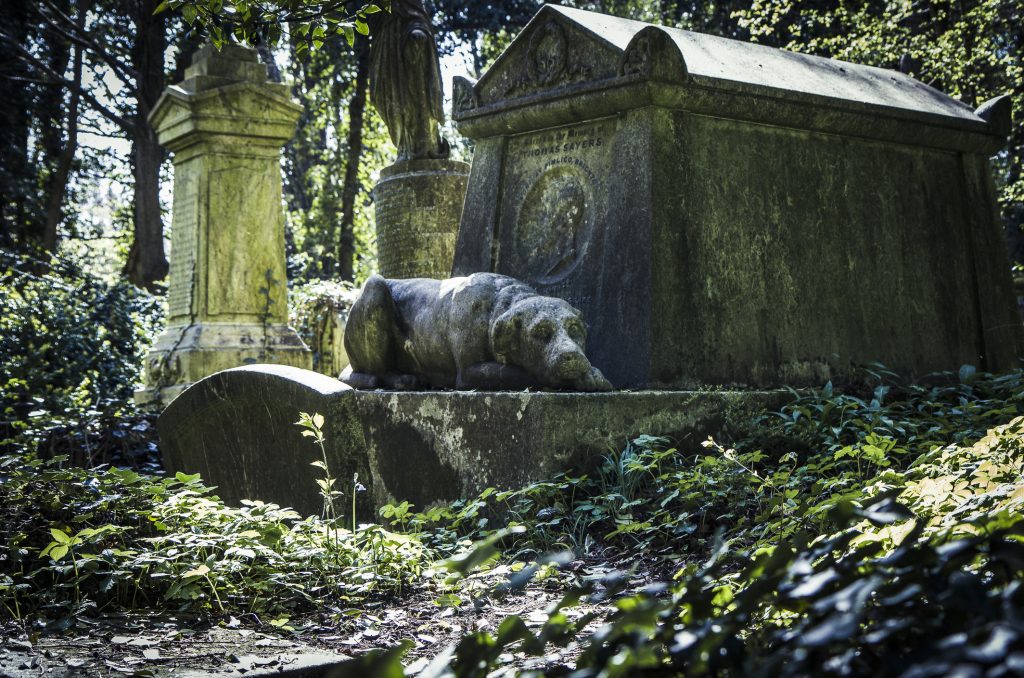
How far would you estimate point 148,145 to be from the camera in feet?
65.1

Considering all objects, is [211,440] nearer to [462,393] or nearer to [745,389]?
[462,393]

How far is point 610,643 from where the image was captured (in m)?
1.66

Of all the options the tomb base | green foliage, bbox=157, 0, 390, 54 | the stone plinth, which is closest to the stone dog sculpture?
the stone plinth

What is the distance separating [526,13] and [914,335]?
Answer: 1944 cm

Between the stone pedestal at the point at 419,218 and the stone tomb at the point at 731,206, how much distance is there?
5.86 m

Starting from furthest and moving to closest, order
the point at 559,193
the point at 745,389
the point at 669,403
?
the point at 559,193
the point at 745,389
the point at 669,403

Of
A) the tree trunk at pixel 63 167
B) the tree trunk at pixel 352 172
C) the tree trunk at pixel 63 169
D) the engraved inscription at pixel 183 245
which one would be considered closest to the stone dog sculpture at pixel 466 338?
the engraved inscription at pixel 183 245

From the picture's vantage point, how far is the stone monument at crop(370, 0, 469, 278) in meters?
12.7

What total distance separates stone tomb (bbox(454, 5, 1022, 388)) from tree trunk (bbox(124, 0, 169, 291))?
1436 centimetres

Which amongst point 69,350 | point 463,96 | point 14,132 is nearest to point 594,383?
point 463,96

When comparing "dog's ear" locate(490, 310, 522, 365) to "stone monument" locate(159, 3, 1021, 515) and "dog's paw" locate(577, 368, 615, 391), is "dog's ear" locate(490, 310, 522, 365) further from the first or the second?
"dog's paw" locate(577, 368, 615, 391)

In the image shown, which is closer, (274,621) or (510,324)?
(274,621)

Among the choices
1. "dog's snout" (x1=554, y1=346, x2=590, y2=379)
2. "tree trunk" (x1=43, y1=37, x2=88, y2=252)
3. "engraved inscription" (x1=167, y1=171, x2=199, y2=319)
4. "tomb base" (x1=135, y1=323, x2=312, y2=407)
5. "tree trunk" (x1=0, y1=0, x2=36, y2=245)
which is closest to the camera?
"dog's snout" (x1=554, y1=346, x2=590, y2=379)

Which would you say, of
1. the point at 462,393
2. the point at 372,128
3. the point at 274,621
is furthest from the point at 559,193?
the point at 372,128
